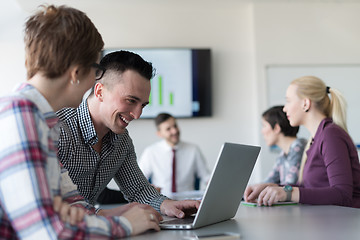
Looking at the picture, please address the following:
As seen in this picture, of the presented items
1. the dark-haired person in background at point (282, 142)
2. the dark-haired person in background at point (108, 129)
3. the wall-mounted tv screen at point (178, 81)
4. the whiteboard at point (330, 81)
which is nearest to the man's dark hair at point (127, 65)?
the dark-haired person in background at point (108, 129)

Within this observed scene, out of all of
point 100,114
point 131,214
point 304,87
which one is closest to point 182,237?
point 131,214

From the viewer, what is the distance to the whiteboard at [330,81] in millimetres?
5246

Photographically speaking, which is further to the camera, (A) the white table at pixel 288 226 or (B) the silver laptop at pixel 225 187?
(B) the silver laptop at pixel 225 187

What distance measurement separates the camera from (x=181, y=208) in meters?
1.62

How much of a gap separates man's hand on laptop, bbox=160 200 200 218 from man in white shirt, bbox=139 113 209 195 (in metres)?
3.05

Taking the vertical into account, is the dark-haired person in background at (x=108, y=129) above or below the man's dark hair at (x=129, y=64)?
below

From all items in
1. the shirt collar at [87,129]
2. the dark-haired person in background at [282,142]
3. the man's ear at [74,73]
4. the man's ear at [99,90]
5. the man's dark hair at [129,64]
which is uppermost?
the man's dark hair at [129,64]

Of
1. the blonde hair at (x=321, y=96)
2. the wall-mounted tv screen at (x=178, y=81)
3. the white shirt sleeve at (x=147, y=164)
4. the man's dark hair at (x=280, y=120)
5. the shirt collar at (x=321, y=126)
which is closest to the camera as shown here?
the shirt collar at (x=321, y=126)

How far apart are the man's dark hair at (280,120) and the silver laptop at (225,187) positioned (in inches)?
81.6

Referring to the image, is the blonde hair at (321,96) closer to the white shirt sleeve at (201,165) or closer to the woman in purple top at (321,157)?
the woman in purple top at (321,157)

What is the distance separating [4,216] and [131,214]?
33 centimetres

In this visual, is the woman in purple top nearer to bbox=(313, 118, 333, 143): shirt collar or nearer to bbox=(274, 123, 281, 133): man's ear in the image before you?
bbox=(313, 118, 333, 143): shirt collar

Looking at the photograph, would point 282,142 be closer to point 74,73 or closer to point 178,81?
point 178,81

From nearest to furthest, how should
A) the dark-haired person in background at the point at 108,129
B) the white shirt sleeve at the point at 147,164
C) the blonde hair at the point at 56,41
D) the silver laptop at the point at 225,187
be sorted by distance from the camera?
the blonde hair at the point at 56,41 → the silver laptop at the point at 225,187 → the dark-haired person in background at the point at 108,129 → the white shirt sleeve at the point at 147,164
